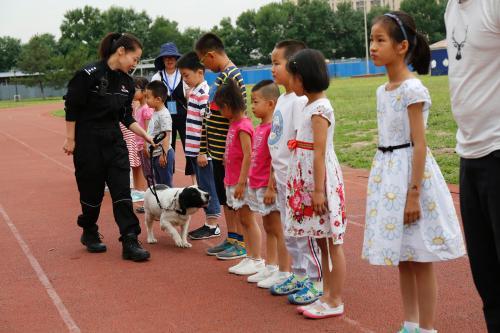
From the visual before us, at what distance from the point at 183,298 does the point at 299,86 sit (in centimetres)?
186

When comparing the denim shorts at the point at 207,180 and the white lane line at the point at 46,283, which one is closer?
the white lane line at the point at 46,283

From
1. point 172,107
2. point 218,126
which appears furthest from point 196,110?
point 172,107

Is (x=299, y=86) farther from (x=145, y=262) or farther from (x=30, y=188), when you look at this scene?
(x=30, y=188)

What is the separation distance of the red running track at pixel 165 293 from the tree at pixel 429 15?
85059 mm

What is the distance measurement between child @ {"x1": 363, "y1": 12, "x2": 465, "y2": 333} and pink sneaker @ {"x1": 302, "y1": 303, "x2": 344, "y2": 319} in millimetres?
724

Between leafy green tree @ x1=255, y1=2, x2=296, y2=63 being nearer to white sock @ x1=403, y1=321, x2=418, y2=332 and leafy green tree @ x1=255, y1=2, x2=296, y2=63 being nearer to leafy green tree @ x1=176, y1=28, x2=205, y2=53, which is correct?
leafy green tree @ x1=176, y1=28, x2=205, y2=53

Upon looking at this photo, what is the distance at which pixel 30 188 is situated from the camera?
38.9 ft

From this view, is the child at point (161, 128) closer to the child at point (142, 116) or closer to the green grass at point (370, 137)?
the child at point (142, 116)

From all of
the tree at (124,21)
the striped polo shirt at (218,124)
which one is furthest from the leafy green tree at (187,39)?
the striped polo shirt at (218,124)

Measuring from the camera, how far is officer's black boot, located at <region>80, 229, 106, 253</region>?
23.1ft

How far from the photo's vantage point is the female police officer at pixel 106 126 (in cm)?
667

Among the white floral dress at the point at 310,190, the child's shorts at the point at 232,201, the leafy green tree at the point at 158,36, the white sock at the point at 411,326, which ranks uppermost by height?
the leafy green tree at the point at 158,36

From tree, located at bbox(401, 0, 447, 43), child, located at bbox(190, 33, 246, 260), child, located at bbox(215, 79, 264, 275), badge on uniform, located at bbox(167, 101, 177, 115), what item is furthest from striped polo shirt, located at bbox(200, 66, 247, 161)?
tree, located at bbox(401, 0, 447, 43)

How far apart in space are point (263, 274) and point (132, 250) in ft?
4.93
